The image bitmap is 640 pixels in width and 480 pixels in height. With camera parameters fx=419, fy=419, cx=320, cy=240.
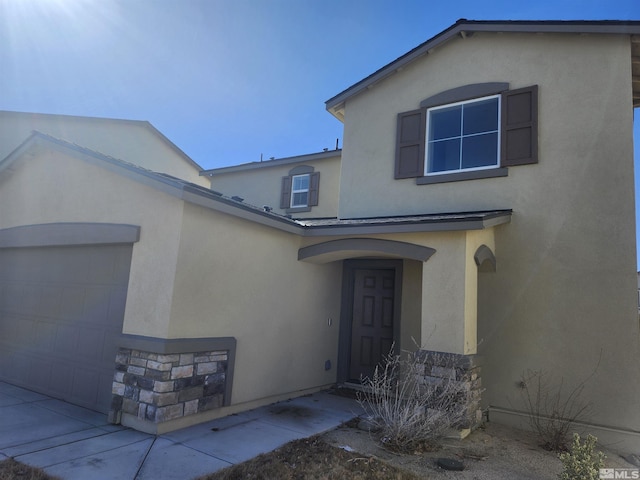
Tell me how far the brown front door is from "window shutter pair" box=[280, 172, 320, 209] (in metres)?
4.82

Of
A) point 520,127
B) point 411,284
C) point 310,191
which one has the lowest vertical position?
point 411,284

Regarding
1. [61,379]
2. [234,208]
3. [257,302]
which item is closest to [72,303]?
[61,379]

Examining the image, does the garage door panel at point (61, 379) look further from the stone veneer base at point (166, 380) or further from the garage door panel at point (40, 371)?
the stone veneer base at point (166, 380)

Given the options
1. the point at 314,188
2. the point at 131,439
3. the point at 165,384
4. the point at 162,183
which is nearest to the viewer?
the point at 131,439

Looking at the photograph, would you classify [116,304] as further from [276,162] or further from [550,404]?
[276,162]

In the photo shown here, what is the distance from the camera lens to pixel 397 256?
6844 mm

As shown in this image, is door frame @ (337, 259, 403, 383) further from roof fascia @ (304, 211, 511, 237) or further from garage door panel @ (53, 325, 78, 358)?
garage door panel @ (53, 325, 78, 358)

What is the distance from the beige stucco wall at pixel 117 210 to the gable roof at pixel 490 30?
5404 millimetres

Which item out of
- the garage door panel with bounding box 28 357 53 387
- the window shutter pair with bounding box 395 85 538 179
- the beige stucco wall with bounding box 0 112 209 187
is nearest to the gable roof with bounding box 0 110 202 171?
the beige stucco wall with bounding box 0 112 209 187

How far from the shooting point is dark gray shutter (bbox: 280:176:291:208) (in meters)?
13.8

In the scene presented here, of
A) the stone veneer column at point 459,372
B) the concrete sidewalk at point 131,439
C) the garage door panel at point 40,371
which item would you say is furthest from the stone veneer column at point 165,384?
the stone veneer column at point 459,372

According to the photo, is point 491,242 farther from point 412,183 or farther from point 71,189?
point 71,189

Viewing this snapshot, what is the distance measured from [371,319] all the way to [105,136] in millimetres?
13516

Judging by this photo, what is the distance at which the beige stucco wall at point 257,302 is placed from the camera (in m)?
5.79
